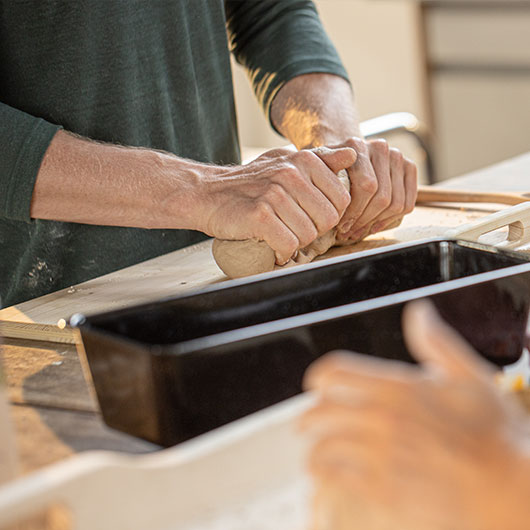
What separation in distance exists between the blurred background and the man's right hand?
2748 mm

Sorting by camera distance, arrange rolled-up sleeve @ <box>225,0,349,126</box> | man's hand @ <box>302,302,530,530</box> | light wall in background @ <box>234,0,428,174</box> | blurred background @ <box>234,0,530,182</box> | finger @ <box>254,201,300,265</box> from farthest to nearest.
Answer: light wall in background @ <box>234,0,428,174</box>, blurred background @ <box>234,0,530,182</box>, rolled-up sleeve @ <box>225,0,349,126</box>, finger @ <box>254,201,300,265</box>, man's hand @ <box>302,302,530,530</box>

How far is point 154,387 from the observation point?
0.65 metres

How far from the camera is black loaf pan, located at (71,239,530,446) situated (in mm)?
662

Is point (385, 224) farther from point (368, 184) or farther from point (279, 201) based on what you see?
point (279, 201)

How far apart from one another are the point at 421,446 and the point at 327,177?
30.8 inches

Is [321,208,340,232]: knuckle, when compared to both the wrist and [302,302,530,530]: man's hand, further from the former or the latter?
[302,302,530,530]: man's hand

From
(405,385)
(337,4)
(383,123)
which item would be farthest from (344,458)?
(337,4)

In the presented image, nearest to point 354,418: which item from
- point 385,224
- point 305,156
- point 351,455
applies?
point 351,455

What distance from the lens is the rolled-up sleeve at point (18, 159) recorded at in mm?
1168

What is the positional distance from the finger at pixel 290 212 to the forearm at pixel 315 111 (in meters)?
→ 0.37

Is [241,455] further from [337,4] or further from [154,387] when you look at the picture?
[337,4]

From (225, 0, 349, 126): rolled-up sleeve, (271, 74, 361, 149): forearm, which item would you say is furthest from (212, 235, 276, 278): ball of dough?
(225, 0, 349, 126): rolled-up sleeve

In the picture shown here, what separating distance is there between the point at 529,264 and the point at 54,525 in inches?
20.3

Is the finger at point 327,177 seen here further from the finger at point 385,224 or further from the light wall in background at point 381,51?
the light wall in background at point 381,51
